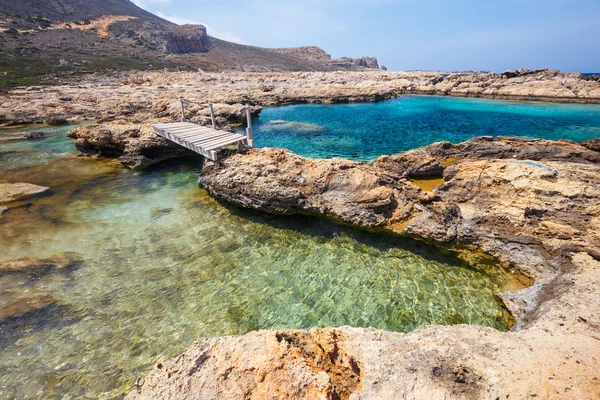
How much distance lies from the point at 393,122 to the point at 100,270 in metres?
28.4

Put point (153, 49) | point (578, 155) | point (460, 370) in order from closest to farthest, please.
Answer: point (460, 370), point (578, 155), point (153, 49)

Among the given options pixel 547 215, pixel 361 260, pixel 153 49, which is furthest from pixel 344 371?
pixel 153 49

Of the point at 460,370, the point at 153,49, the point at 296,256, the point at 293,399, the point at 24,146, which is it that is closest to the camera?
the point at 293,399

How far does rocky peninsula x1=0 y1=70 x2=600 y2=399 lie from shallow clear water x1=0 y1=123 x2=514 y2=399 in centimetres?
86

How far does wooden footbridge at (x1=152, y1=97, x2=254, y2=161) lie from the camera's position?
1126cm

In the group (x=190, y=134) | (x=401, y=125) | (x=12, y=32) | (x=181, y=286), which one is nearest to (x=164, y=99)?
(x=190, y=134)

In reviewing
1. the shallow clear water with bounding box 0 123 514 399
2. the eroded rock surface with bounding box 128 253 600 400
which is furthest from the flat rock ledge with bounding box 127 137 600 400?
the shallow clear water with bounding box 0 123 514 399

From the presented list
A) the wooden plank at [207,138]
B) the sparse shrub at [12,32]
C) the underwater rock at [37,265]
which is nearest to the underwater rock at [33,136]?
the wooden plank at [207,138]

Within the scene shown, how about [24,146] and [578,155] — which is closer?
[578,155]

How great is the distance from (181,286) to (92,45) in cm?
10640

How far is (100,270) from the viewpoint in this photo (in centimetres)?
688

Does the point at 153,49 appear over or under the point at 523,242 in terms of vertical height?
over

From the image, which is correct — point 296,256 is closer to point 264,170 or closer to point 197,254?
point 197,254

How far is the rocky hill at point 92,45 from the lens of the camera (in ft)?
186
